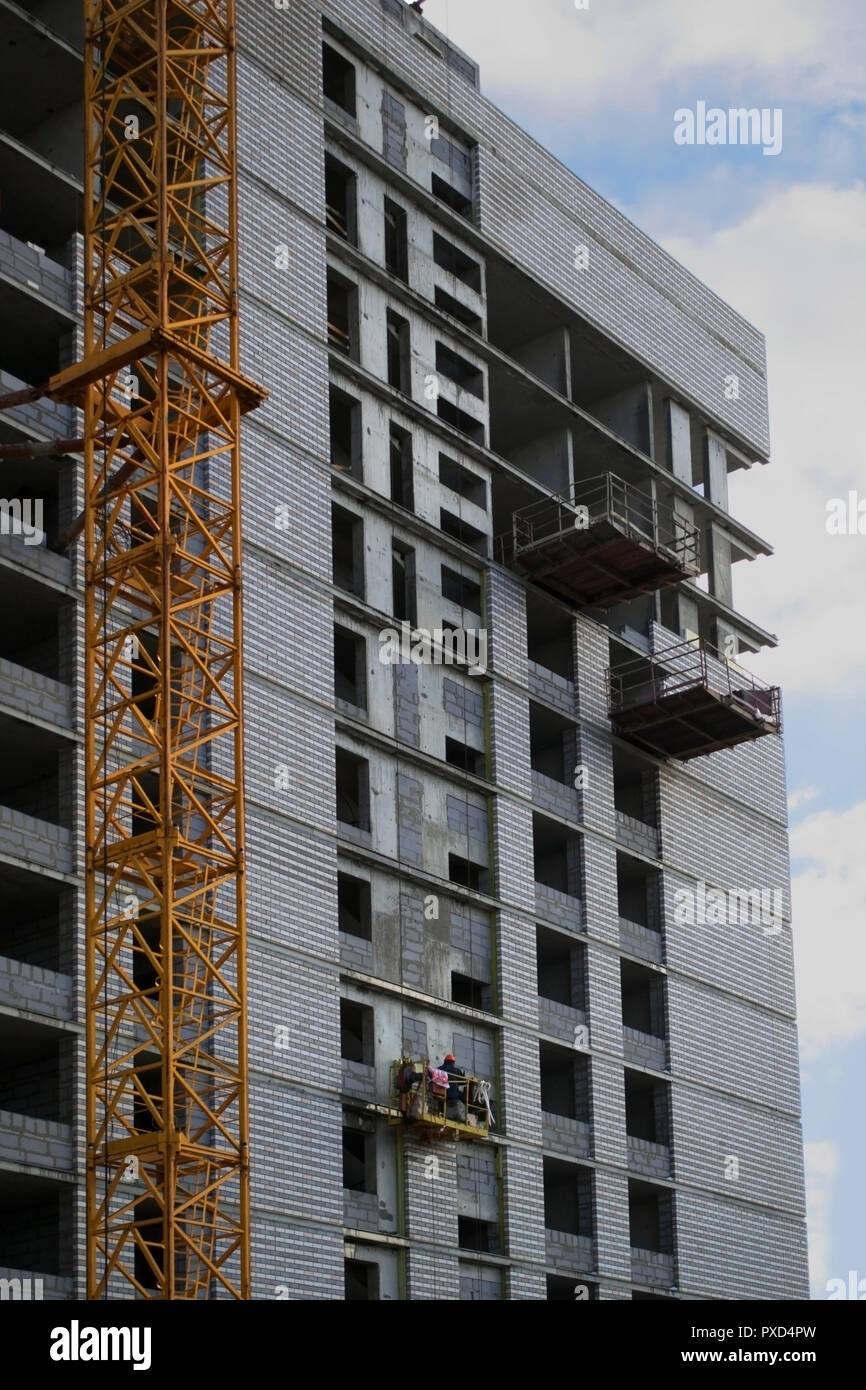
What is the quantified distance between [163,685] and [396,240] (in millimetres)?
18469

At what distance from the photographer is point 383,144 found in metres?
54.4

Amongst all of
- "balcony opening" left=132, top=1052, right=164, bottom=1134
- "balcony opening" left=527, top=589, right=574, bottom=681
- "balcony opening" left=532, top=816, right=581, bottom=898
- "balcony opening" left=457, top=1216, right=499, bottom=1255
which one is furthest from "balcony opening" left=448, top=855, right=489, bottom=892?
"balcony opening" left=132, top=1052, right=164, bottom=1134

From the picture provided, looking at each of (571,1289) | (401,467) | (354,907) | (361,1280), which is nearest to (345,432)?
(401,467)

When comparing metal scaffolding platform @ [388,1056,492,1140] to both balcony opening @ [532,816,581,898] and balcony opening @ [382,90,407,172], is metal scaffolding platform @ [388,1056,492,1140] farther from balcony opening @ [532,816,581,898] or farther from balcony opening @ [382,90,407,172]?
balcony opening @ [382,90,407,172]

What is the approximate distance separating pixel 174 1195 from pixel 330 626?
560 inches

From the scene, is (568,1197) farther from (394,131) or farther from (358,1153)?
(394,131)

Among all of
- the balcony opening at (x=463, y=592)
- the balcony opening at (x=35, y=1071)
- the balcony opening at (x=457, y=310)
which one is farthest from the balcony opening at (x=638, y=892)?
the balcony opening at (x=35, y=1071)

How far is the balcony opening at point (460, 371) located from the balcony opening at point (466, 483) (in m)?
2.01

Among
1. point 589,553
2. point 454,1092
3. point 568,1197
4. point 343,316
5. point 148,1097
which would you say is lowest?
point 568,1197

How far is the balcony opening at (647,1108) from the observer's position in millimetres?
55719

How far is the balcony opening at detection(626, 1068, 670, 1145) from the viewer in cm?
5572

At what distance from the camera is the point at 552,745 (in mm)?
58000
